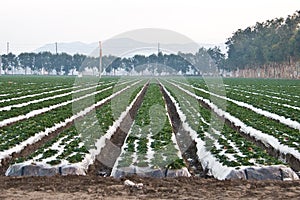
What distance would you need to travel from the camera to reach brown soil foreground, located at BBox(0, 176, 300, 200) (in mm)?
7168

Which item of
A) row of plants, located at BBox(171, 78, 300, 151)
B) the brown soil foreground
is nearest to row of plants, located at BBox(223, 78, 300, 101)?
row of plants, located at BBox(171, 78, 300, 151)

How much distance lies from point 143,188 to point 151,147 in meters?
3.56

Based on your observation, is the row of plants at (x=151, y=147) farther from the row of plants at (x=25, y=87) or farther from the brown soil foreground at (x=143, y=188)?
the row of plants at (x=25, y=87)

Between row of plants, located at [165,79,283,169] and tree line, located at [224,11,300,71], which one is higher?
tree line, located at [224,11,300,71]

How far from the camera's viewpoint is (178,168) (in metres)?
8.88

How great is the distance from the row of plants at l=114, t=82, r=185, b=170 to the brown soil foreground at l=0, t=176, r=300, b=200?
860 mm

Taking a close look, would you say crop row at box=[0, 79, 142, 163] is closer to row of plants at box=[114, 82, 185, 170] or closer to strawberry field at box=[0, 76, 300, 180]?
strawberry field at box=[0, 76, 300, 180]

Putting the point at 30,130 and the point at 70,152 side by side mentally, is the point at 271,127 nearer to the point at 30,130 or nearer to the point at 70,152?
the point at 70,152

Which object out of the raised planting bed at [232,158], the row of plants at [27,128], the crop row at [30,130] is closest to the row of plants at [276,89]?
the raised planting bed at [232,158]

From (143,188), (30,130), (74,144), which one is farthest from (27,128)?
(143,188)

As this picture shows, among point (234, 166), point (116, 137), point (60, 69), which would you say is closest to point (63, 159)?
point (234, 166)

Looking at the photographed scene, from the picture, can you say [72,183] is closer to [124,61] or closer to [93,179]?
[93,179]

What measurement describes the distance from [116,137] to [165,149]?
360cm

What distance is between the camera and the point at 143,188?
7.65 m
